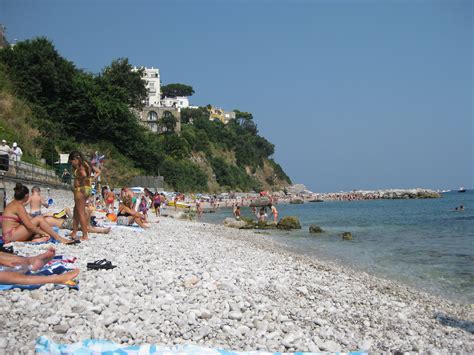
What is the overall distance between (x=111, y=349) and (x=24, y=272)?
1938 millimetres

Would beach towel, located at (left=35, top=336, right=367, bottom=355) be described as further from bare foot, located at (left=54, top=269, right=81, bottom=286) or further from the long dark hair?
the long dark hair

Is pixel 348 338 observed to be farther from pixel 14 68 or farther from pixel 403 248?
pixel 14 68

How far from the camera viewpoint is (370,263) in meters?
12.0

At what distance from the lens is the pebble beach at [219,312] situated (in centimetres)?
400

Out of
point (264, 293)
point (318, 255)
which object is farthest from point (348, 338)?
point (318, 255)

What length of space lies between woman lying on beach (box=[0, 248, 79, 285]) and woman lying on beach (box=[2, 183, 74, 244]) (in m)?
2.05

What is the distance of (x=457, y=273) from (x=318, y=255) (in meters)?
3.89

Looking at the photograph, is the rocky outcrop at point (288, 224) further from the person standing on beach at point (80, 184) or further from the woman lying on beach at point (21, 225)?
the woman lying on beach at point (21, 225)

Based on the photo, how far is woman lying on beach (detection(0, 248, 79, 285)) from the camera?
15.2 feet

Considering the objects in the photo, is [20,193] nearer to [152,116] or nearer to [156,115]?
[156,115]

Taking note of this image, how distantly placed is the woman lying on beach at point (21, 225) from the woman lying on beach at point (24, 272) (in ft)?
6.72

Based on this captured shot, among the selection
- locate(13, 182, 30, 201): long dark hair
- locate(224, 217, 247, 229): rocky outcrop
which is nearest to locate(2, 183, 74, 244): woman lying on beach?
locate(13, 182, 30, 201): long dark hair

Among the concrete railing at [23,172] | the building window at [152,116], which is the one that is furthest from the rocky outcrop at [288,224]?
the building window at [152,116]

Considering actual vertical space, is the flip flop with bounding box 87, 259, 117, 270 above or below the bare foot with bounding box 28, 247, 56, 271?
below
